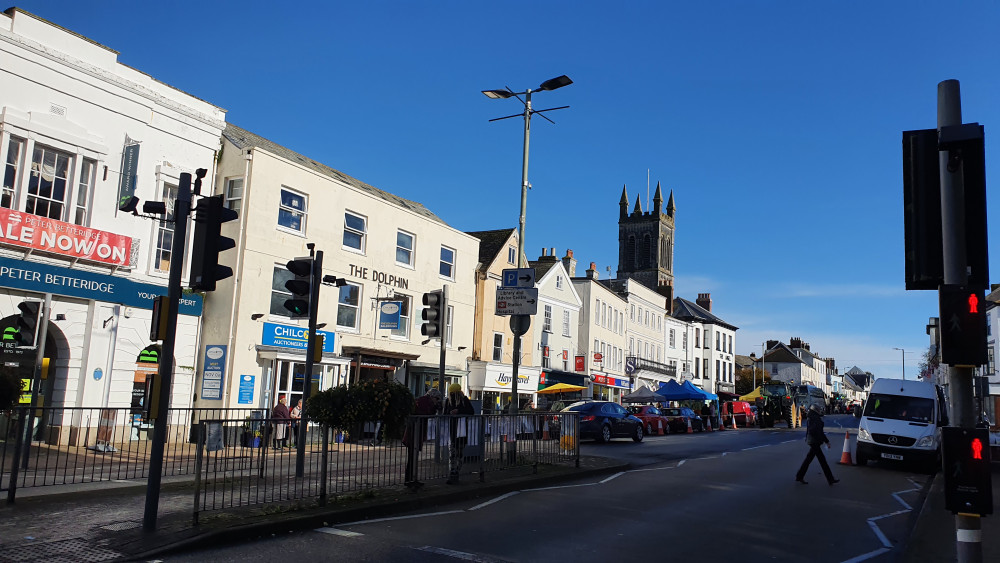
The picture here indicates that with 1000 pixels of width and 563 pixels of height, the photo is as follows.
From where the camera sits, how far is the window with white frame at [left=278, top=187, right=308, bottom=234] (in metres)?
23.4

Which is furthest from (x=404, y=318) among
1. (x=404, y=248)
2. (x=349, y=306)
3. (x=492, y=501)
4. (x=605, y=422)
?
(x=492, y=501)

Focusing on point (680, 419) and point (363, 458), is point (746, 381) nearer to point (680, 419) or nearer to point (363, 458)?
point (680, 419)

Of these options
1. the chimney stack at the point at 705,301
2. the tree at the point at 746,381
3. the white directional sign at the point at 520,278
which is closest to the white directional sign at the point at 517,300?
the white directional sign at the point at 520,278

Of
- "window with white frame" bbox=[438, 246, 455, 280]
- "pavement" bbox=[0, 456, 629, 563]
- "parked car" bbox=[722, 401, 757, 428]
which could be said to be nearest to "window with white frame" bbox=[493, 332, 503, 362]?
"window with white frame" bbox=[438, 246, 455, 280]

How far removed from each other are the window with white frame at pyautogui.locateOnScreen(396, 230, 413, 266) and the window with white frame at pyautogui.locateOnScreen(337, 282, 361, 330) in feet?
8.64

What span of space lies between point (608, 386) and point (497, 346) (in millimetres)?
17322

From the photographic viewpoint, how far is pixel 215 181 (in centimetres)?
2231

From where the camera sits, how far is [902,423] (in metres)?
18.1

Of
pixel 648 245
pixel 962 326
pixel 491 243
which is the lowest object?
pixel 962 326

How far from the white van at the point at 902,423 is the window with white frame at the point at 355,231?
1676cm

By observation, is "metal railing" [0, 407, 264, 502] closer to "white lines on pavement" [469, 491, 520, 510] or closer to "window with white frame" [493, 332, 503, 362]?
"white lines on pavement" [469, 491, 520, 510]

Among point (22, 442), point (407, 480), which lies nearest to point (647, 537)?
point (407, 480)

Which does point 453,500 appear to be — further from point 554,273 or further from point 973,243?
point 554,273

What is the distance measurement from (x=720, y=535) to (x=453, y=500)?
13.2ft
